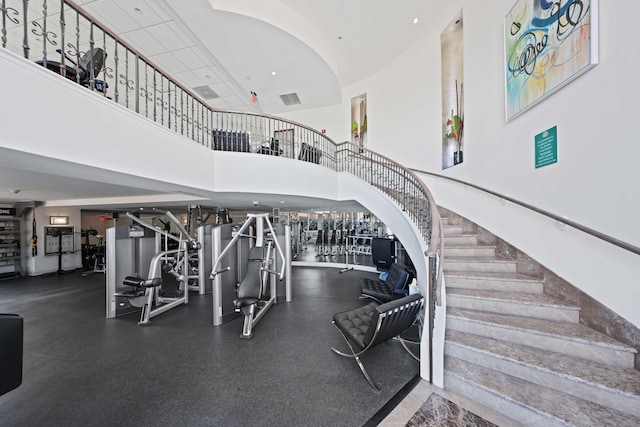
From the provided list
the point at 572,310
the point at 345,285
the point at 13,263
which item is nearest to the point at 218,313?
the point at 345,285

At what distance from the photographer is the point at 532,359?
217cm

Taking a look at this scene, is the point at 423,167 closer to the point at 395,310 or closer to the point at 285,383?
the point at 395,310

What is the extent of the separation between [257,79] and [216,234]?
20.0 ft

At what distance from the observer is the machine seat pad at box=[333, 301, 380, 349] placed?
2660 millimetres

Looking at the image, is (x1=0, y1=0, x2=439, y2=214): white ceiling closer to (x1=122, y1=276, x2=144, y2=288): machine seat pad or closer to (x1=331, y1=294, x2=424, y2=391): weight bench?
(x1=122, y1=276, x2=144, y2=288): machine seat pad

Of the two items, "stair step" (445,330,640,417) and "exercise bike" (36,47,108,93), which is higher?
"exercise bike" (36,47,108,93)

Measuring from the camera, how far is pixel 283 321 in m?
4.09

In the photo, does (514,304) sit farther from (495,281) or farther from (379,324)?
(379,324)

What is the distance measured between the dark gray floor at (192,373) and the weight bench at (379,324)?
0.34 meters

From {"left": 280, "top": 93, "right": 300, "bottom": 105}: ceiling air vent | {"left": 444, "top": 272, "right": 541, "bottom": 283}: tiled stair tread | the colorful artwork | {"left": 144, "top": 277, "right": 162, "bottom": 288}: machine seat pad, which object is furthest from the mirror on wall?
{"left": 144, "top": 277, "right": 162, "bottom": 288}: machine seat pad

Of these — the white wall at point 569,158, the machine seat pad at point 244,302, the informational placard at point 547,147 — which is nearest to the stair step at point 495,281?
the white wall at point 569,158

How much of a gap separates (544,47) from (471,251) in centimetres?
292

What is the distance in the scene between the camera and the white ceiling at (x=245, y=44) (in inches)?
196

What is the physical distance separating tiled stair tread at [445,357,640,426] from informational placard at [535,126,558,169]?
2534mm
